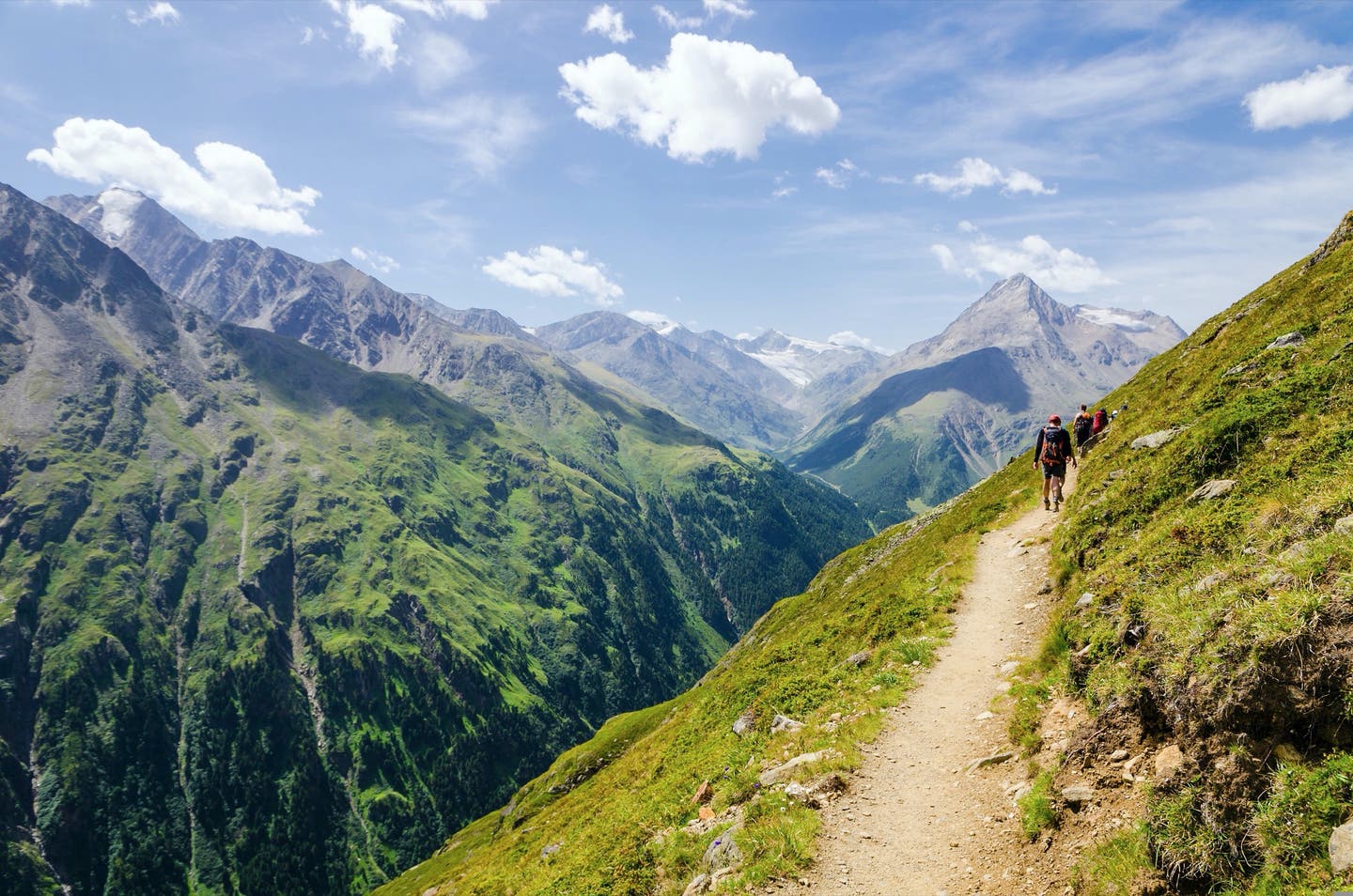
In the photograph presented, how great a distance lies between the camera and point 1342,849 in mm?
6066

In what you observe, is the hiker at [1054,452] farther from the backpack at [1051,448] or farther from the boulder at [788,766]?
the boulder at [788,766]

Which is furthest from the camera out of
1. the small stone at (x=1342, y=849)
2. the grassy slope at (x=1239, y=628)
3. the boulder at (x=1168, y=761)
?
the boulder at (x=1168, y=761)

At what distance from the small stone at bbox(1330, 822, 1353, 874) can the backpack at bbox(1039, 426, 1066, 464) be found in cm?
2312

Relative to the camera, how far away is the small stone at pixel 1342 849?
19.5 feet

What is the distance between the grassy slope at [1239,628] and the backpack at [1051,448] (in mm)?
7903

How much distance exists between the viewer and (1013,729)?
42.7ft

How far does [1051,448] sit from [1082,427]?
7.09m

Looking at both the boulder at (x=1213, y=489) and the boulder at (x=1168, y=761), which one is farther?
the boulder at (x=1213, y=489)

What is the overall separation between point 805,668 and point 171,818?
269 metres

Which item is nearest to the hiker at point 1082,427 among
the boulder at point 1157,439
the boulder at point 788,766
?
the boulder at point 1157,439

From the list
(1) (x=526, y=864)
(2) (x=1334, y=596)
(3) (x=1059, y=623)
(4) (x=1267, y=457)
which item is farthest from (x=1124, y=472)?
(1) (x=526, y=864)

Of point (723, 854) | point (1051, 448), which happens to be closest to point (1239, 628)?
point (723, 854)

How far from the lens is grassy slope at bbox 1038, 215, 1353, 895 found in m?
7.02

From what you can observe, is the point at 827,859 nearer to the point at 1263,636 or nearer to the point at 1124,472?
the point at 1263,636
